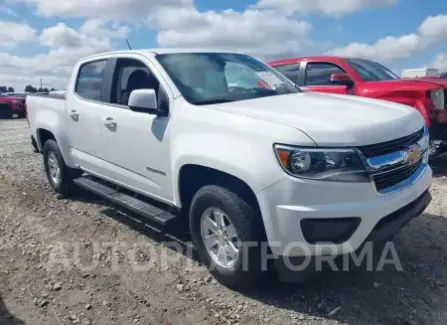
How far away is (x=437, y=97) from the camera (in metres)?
6.79

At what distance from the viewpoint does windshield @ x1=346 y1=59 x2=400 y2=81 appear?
7.52 meters

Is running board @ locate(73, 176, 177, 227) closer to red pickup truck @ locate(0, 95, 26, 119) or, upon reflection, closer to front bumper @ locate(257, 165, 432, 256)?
front bumper @ locate(257, 165, 432, 256)

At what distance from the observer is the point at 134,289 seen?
3777 millimetres

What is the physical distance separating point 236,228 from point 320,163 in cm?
79

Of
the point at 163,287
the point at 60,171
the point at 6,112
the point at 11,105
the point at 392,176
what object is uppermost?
the point at 392,176

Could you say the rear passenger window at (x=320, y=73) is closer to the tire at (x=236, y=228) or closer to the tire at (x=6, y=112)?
the tire at (x=236, y=228)

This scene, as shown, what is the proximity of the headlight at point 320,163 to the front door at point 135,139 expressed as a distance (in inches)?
49.5

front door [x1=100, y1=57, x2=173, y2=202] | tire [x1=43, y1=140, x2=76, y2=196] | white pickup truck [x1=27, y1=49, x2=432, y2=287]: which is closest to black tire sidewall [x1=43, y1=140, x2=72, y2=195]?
tire [x1=43, y1=140, x2=76, y2=196]

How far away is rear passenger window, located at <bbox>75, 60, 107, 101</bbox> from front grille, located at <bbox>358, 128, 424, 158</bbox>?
3054 millimetres

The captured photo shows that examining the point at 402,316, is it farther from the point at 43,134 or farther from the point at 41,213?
the point at 43,134

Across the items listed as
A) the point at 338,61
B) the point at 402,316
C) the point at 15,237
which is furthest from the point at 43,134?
the point at 402,316

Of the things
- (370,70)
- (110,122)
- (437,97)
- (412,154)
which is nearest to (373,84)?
(370,70)

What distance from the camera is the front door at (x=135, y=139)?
13.2 feet

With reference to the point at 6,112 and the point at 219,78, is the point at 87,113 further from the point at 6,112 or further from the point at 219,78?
the point at 6,112
